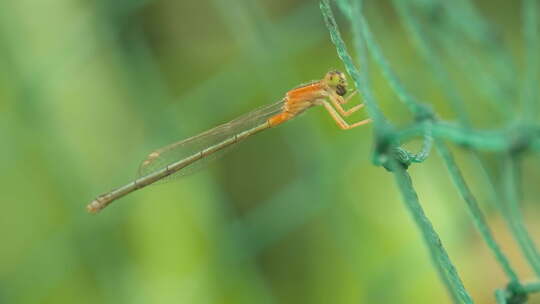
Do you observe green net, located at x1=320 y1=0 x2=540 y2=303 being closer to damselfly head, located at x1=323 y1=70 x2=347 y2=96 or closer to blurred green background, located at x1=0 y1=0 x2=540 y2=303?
damselfly head, located at x1=323 y1=70 x2=347 y2=96

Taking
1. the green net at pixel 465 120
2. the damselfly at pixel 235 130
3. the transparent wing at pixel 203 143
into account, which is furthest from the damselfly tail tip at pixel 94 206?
the green net at pixel 465 120

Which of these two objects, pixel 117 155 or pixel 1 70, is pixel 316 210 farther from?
pixel 1 70

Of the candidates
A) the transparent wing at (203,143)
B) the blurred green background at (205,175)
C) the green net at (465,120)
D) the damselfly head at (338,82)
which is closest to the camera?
the green net at (465,120)

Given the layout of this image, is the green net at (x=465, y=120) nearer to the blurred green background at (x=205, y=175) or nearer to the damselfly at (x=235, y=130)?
the damselfly at (x=235, y=130)

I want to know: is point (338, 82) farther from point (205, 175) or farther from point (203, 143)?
point (205, 175)

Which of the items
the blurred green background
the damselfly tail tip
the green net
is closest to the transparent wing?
the damselfly tail tip

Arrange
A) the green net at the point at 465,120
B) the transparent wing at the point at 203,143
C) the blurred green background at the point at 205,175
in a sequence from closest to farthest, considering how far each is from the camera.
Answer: the green net at the point at 465,120 → the transparent wing at the point at 203,143 → the blurred green background at the point at 205,175
